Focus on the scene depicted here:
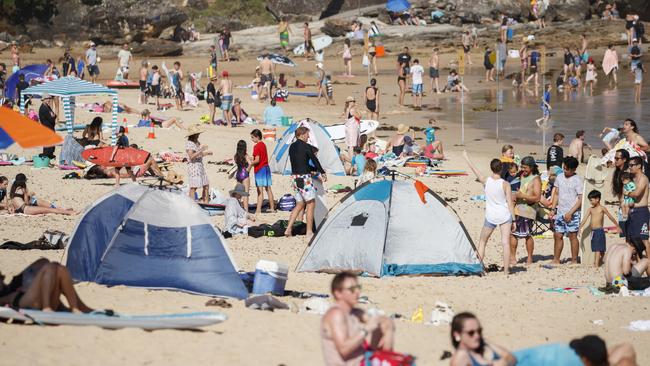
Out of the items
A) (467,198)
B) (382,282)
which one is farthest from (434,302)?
(467,198)

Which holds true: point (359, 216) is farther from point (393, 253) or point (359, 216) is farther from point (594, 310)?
point (594, 310)

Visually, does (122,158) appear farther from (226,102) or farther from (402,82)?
(402,82)

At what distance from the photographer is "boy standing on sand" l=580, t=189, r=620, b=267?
12.8m

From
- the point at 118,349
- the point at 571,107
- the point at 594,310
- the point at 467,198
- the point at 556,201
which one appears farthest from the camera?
the point at 571,107

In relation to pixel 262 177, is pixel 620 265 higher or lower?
lower

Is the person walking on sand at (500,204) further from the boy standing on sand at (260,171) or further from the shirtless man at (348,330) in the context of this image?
the shirtless man at (348,330)

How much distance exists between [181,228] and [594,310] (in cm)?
423

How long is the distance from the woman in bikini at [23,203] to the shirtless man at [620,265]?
775 cm

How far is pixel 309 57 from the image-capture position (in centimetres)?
4050

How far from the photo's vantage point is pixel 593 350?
7340mm

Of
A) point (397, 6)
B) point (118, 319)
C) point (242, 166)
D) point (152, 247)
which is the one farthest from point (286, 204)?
point (397, 6)

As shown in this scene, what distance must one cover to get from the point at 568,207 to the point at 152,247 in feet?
16.5

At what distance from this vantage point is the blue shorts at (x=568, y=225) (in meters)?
13.3

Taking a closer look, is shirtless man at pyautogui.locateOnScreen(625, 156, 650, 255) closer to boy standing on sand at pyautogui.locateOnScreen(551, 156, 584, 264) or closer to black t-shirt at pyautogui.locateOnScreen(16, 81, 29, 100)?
boy standing on sand at pyautogui.locateOnScreen(551, 156, 584, 264)
